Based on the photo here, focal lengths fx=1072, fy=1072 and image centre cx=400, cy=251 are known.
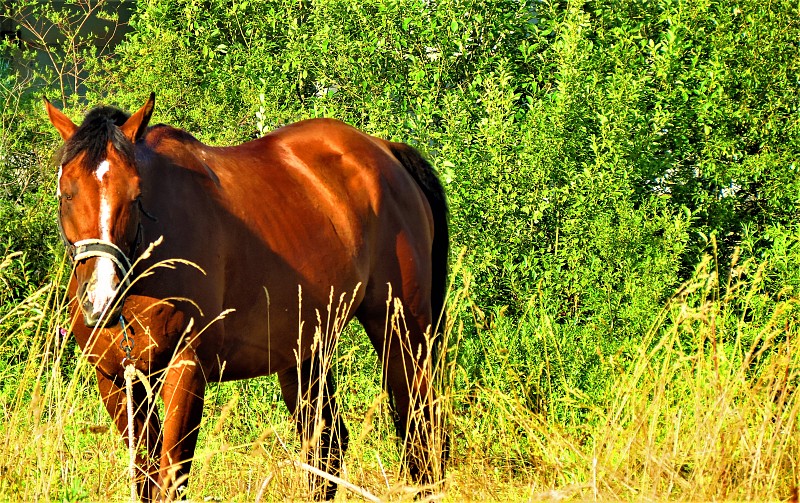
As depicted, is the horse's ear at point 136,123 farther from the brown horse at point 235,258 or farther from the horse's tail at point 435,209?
the horse's tail at point 435,209

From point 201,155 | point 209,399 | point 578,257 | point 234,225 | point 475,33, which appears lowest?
point 209,399

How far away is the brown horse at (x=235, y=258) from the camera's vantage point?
4.23m

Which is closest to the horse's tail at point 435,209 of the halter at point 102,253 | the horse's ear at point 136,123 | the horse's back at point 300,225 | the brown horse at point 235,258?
the brown horse at point 235,258

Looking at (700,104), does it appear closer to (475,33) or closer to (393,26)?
(475,33)

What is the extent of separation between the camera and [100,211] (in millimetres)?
4168

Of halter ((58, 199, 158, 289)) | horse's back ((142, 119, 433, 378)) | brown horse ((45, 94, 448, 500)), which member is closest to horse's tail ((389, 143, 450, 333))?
brown horse ((45, 94, 448, 500))

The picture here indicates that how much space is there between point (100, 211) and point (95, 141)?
30 cm

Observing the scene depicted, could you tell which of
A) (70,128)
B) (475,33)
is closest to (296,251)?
(70,128)

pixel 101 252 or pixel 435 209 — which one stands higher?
pixel 101 252

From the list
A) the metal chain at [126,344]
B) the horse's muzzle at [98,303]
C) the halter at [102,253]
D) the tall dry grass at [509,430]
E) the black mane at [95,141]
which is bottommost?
the tall dry grass at [509,430]

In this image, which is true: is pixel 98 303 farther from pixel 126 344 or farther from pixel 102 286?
pixel 126 344

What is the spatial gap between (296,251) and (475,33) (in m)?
2.96

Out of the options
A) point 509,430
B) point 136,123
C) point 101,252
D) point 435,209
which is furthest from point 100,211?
point 435,209

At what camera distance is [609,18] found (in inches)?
301
